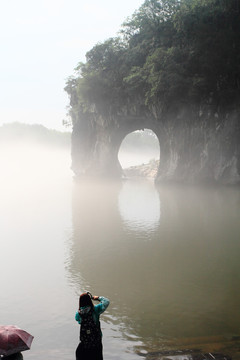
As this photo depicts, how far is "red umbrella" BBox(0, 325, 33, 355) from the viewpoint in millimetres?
3730

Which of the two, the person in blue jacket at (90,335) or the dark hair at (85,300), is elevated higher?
the dark hair at (85,300)

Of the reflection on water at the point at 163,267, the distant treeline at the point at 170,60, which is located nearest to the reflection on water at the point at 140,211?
the reflection on water at the point at 163,267

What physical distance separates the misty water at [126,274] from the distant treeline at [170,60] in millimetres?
13614

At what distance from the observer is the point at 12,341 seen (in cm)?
380

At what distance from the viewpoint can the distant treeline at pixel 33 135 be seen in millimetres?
111250

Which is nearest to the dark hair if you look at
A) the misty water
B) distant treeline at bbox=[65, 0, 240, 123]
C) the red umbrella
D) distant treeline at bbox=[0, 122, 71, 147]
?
the red umbrella

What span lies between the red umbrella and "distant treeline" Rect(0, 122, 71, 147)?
108 metres

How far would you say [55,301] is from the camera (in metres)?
7.77

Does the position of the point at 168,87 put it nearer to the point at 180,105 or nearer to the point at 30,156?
the point at 180,105

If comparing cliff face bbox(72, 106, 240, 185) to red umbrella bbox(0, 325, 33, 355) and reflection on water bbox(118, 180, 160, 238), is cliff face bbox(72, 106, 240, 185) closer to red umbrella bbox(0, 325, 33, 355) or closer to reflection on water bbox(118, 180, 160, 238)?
reflection on water bbox(118, 180, 160, 238)

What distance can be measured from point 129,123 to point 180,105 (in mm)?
9162

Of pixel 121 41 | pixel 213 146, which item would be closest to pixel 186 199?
pixel 213 146

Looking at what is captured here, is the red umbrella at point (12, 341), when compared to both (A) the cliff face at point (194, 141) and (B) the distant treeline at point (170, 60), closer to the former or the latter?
(B) the distant treeline at point (170, 60)

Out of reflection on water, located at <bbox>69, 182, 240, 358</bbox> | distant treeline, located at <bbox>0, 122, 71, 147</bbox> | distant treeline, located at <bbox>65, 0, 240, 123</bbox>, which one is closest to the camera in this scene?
reflection on water, located at <bbox>69, 182, 240, 358</bbox>
